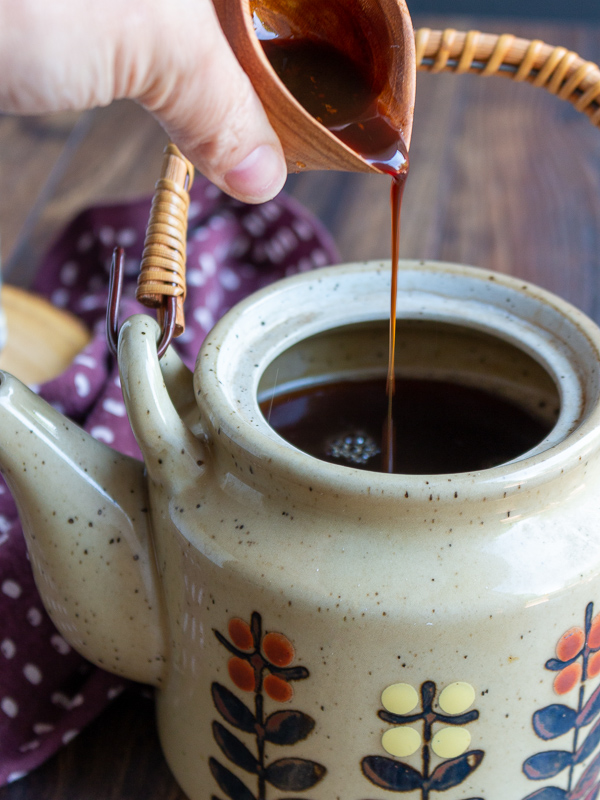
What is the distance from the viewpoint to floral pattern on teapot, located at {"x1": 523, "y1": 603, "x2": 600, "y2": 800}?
486 mm

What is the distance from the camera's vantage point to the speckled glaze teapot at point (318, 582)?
1.49 ft

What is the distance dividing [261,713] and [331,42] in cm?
41

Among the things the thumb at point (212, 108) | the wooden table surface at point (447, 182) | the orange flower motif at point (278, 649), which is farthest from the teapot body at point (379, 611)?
the wooden table surface at point (447, 182)

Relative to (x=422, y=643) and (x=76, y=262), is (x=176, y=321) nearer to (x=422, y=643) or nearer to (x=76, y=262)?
(x=422, y=643)

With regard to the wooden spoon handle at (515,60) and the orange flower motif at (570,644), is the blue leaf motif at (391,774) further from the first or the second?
the wooden spoon handle at (515,60)

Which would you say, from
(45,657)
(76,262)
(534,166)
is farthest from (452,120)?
(45,657)

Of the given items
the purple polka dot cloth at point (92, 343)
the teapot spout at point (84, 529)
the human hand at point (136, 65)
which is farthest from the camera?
the purple polka dot cloth at point (92, 343)

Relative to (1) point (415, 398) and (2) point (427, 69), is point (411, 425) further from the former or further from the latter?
(2) point (427, 69)

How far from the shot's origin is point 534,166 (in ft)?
4.50

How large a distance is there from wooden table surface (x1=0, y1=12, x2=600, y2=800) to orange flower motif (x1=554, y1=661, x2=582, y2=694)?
0.60 m

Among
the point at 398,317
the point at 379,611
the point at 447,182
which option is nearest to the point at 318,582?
the point at 379,611

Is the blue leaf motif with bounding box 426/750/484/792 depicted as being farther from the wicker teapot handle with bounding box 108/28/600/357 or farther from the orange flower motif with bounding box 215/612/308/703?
the wicker teapot handle with bounding box 108/28/600/357

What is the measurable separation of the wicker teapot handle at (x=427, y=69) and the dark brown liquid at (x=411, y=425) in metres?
0.11

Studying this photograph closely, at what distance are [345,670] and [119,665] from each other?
18 centimetres
